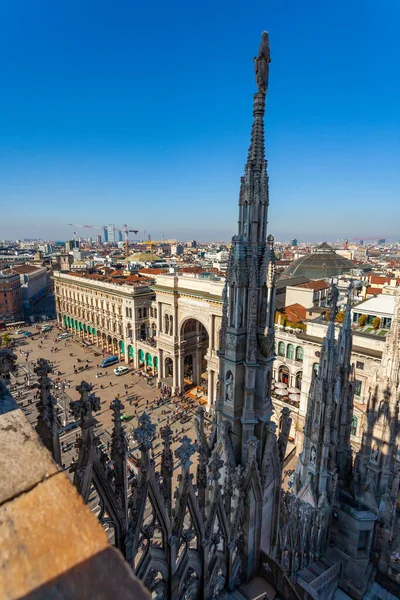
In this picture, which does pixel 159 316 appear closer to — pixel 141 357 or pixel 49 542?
pixel 141 357

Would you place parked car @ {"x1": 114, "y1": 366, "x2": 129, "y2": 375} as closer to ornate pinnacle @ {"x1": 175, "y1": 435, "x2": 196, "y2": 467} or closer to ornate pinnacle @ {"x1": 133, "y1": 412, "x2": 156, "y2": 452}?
Result: ornate pinnacle @ {"x1": 175, "y1": 435, "x2": 196, "y2": 467}

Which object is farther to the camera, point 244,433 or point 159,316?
point 159,316

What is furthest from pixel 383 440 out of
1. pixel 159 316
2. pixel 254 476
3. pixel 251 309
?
pixel 159 316

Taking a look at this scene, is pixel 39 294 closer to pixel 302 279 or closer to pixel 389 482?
pixel 302 279

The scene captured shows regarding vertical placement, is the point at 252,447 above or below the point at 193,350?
above

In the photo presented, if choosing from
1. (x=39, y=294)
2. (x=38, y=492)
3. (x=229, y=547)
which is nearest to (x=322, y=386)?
(x=229, y=547)

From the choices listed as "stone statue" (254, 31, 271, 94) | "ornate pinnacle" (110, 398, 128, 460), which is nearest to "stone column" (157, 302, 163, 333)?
"stone statue" (254, 31, 271, 94)
